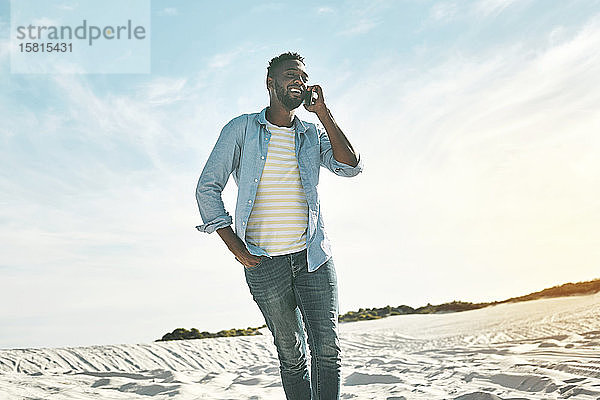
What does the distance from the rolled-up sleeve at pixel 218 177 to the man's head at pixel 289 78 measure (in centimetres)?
Answer: 22

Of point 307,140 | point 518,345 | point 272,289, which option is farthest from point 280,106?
point 518,345

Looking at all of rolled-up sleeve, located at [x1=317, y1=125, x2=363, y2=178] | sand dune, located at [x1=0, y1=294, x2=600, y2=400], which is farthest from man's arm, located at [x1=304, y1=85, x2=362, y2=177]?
sand dune, located at [x1=0, y1=294, x2=600, y2=400]

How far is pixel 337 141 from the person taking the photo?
2.43 metres

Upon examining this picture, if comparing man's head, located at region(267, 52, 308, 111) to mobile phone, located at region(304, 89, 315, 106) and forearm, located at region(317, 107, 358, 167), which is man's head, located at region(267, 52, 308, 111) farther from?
forearm, located at region(317, 107, 358, 167)

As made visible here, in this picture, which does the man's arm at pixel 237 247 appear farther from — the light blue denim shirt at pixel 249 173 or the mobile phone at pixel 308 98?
the mobile phone at pixel 308 98

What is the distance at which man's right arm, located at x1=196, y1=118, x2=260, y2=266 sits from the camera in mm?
2340

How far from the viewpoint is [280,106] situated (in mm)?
2463

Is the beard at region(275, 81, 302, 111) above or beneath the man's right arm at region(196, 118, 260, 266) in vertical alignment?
above

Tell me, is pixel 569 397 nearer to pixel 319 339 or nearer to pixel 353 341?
pixel 319 339

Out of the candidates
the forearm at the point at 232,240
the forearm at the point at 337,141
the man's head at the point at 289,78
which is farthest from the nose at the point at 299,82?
the forearm at the point at 232,240

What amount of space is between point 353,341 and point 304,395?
5.37 meters

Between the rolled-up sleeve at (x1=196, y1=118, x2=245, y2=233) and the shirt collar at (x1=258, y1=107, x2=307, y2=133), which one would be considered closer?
the rolled-up sleeve at (x1=196, y1=118, x2=245, y2=233)

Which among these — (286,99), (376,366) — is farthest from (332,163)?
(376,366)

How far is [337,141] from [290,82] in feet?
1.02
